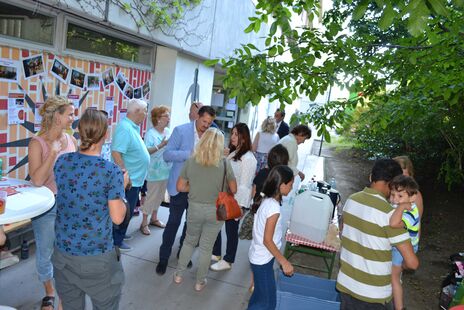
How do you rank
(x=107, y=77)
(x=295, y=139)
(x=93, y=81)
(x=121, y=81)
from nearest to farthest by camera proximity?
(x=93, y=81)
(x=107, y=77)
(x=121, y=81)
(x=295, y=139)

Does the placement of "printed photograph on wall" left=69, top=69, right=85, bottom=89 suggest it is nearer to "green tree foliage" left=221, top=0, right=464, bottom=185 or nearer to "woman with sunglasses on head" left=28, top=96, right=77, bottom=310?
"woman with sunglasses on head" left=28, top=96, right=77, bottom=310

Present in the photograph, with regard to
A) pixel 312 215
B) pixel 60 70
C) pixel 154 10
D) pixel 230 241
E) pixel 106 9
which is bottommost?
pixel 230 241

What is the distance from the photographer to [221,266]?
14.4 ft

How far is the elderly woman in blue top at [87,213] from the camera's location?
7.36ft

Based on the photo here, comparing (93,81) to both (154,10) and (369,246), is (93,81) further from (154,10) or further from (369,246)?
(369,246)

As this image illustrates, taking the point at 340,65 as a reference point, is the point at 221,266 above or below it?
below

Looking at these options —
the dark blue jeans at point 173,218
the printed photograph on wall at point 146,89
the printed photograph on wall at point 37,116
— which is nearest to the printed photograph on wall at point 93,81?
the printed photograph on wall at point 37,116

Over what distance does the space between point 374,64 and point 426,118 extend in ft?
12.9

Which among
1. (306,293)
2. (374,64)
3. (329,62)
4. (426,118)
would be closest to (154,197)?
(306,293)

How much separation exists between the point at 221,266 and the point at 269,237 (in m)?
1.66

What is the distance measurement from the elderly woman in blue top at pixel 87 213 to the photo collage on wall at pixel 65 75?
193 cm

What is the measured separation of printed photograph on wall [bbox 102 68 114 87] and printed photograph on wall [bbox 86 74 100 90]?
131mm

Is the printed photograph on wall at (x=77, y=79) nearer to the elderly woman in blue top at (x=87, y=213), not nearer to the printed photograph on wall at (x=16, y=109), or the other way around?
the printed photograph on wall at (x=16, y=109)

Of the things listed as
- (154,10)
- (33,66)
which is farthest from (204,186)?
(154,10)
